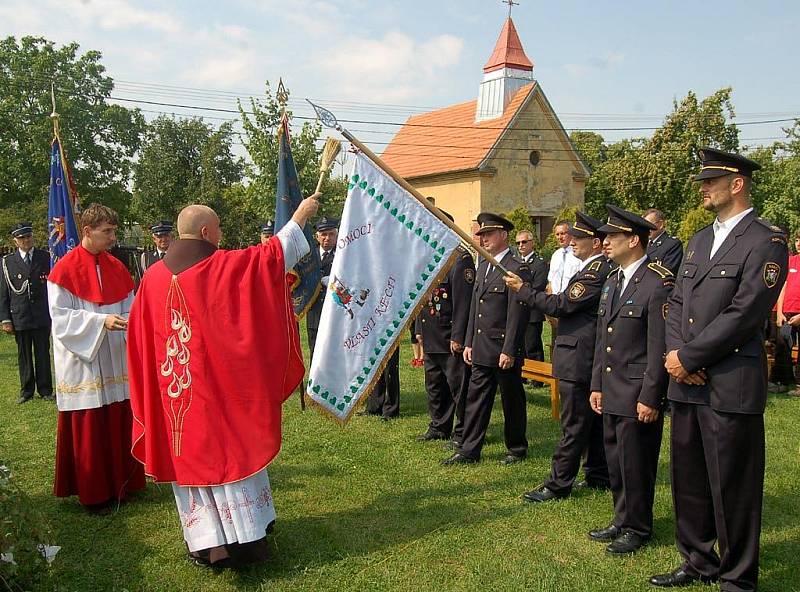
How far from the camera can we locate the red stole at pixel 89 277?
16.6 ft

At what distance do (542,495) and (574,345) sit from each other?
119cm

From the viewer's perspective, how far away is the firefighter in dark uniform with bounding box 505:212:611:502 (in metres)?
4.89

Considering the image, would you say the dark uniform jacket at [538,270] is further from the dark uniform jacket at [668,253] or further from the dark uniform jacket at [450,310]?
the dark uniform jacket at [668,253]

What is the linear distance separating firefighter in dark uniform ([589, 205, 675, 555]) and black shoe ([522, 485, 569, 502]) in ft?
2.37

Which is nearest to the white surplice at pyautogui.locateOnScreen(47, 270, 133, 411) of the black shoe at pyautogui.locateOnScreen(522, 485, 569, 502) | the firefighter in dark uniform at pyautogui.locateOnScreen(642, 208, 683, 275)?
the black shoe at pyautogui.locateOnScreen(522, 485, 569, 502)

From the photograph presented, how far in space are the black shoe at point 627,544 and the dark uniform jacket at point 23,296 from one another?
26.9 feet

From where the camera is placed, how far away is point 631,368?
13.6 feet

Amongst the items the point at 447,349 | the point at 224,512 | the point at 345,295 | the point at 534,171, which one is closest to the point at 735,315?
the point at 345,295

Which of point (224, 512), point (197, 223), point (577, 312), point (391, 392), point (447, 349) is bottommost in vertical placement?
point (391, 392)

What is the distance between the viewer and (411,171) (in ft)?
109

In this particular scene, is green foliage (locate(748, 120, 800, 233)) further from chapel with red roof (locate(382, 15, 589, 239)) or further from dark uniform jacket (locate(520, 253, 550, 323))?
dark uniform jacket (locate(520, 253, 550, 323))

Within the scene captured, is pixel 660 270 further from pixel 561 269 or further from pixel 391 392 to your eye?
pixel 561 269

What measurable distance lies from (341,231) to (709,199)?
2249 millimetres

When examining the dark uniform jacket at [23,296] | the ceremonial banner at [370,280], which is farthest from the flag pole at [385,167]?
the dark uniform jacket at [23,296]
